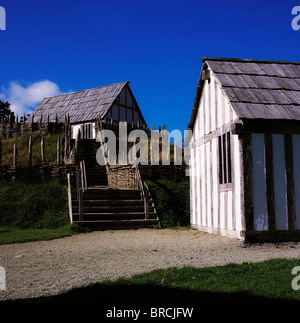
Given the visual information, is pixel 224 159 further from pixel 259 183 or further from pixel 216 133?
pixel 259 183

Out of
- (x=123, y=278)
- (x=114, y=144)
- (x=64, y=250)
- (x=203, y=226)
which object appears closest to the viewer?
(x=123, y=278)

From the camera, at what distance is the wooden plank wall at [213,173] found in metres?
9.59

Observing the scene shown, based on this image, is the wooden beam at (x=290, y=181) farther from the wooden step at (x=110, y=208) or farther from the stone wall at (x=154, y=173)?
the stone wall at (x=154, y=173)

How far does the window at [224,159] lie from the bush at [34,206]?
233 inches

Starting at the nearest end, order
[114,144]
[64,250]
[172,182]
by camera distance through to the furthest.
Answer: [64,250], [172,182], [114,144]

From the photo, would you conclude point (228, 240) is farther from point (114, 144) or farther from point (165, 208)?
point (114, 144)

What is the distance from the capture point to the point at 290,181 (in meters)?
9.30

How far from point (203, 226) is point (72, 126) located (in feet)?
80.9

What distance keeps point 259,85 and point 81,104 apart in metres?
27.7

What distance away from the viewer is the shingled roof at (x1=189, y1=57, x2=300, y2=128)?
9.34 metres

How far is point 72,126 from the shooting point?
34.5 metres

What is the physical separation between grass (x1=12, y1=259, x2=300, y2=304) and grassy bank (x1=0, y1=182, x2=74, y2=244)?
6.18 m

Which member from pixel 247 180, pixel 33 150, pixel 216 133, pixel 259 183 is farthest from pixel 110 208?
pixel 33 150
